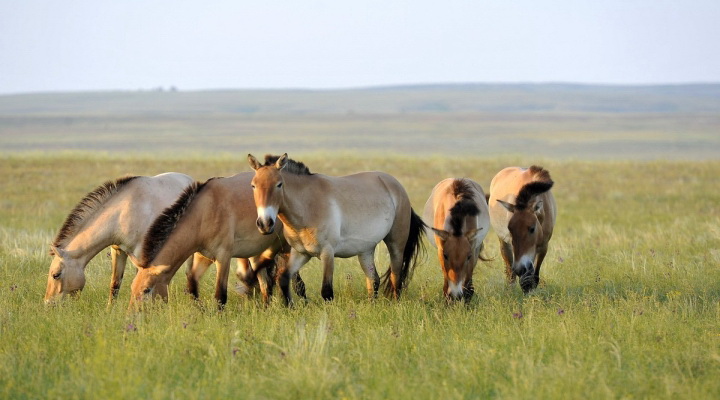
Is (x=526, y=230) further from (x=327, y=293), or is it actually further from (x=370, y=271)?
(x=327, y=293)

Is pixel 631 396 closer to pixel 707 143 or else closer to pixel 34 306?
pixel 34 306

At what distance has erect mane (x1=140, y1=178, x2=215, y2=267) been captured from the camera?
753 centimetres

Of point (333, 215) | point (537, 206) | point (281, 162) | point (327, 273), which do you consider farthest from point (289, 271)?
point (537, 206)

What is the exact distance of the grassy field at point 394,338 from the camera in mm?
5504

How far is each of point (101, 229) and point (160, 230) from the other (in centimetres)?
85

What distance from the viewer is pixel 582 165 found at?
33.7 m

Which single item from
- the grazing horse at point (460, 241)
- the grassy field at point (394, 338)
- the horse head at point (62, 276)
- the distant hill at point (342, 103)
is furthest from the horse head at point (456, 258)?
the distant hill at point (342, 103)

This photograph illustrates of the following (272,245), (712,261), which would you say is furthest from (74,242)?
(712,261)

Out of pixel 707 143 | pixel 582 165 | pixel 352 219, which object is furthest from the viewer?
pixel 707 143

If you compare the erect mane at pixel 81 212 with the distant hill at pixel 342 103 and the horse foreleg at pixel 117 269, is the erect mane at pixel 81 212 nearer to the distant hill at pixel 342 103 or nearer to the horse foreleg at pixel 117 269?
the horse foreleg at pixel 117 269

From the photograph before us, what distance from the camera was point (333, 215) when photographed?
8.30 m

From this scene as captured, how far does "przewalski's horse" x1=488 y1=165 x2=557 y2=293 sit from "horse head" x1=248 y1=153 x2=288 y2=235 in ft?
7.67

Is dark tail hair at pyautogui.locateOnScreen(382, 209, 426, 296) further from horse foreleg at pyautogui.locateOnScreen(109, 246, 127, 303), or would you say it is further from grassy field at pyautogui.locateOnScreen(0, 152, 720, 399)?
horse foreleg at pyautogui.locateOnScreen(109, 246, 127, 303)

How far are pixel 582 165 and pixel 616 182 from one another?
24.6 feet
